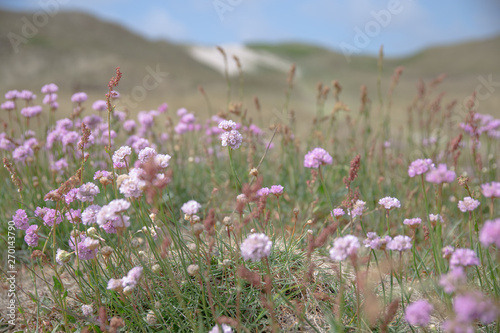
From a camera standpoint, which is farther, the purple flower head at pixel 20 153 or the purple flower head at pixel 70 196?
the purple flower head at pixel 20 153

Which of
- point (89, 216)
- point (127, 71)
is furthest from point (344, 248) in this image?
point (127, 71)

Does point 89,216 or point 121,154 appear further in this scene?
point 121,154

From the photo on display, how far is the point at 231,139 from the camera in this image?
1.92m

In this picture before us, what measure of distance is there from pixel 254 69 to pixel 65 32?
2687 centimetres

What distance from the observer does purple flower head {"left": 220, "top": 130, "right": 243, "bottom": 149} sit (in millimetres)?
1900

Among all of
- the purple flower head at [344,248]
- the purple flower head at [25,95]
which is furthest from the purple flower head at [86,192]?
the purple flower head at [25,95]

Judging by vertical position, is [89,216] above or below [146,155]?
below

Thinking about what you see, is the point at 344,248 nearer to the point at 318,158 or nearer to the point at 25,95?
the point at 318,158

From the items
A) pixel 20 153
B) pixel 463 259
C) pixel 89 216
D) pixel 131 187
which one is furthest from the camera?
pixel 20 153

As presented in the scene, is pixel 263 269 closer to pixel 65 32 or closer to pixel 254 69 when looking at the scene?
pixel 65 32

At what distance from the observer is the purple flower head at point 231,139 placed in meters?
1.90

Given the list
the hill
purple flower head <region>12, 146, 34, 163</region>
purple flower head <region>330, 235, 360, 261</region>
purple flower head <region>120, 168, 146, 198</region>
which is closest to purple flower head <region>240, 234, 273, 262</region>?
Result: purple flower head <region>330, 235, 360, 261</region>

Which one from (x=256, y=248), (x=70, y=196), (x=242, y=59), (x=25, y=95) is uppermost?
(x=242, y=59)

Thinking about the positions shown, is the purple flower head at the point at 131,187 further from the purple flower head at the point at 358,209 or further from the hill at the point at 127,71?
the hill at the point at 127,71
